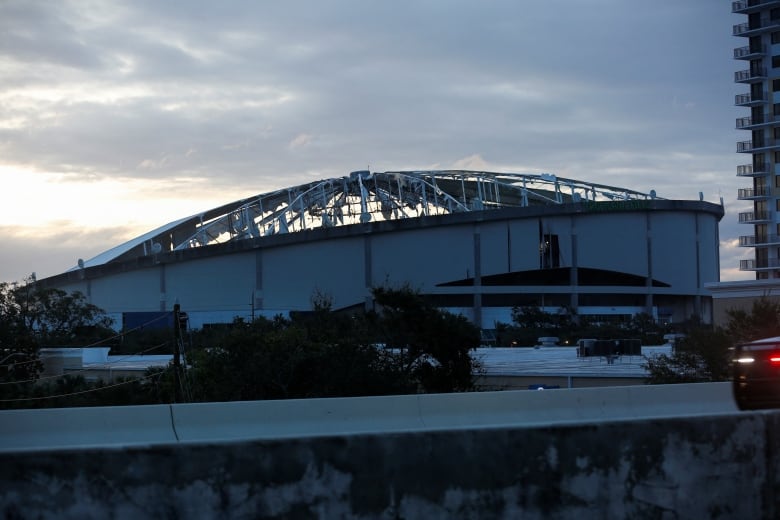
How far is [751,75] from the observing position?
111 metres

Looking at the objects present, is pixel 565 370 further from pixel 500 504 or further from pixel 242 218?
pixel 242 218

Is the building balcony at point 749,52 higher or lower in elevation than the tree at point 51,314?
higher

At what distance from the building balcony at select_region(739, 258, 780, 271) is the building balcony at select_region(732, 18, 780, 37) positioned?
80.0 feet

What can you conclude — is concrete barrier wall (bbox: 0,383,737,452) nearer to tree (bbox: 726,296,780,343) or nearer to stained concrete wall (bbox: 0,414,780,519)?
stained concrete wall (bbox: 0,414,780,519)

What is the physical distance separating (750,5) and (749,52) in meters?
5.01

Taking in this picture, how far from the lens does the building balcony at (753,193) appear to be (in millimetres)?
111000

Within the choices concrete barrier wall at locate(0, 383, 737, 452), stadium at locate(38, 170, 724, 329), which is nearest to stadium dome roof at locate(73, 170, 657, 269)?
stadium at locate(38, 170, 724, 329)

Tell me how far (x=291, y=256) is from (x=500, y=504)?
113136mm

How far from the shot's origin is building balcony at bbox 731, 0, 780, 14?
109750 mm

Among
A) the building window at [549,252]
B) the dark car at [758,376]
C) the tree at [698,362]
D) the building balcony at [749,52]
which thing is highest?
the building balcony at [749,52]

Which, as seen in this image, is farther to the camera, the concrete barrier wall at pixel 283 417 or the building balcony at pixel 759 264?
the building balcony at pixel 759 264

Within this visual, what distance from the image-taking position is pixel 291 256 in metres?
121

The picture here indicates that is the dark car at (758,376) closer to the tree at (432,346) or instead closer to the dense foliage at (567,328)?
the tree at (432,346)

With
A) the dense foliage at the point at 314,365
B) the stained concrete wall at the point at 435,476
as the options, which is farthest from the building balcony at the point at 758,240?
the stained concrete wall at the point at 435,476
